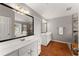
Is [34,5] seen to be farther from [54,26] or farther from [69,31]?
[69,31]

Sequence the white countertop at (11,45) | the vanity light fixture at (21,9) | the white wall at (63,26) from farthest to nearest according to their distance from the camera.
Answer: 1. the white wall at (63,26)
2. the vanity light fixture at (21,9)
3. the white countertop at (11,45)

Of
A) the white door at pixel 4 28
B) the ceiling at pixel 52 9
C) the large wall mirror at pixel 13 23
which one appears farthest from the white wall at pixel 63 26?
the white door at pixel 4 28

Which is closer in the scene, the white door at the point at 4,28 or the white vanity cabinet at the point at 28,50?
the white door at the point at 4,28

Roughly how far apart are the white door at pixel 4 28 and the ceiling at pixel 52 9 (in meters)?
0.31

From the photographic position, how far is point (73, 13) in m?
0.93

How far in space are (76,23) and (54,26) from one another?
10.9 inches

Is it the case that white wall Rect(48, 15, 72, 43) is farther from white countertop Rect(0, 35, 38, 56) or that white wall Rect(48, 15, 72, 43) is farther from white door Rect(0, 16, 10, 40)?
white door Rect(0, 16, 10, 40)

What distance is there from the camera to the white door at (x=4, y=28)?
0.72 metres

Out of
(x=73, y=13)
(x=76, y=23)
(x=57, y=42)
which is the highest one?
(x=73, y=13)

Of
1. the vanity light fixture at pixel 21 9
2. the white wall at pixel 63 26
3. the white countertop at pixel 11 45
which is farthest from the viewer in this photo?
the white wall at pixel 63 26

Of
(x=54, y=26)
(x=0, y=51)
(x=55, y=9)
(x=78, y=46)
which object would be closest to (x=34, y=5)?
(x=55, y=9)

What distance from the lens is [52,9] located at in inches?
36.9

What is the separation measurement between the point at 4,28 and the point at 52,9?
0.59 m

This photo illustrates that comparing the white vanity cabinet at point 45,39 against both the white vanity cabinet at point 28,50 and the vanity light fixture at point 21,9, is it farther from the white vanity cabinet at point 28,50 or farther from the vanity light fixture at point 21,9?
the vanity light fixture at point 21,9
